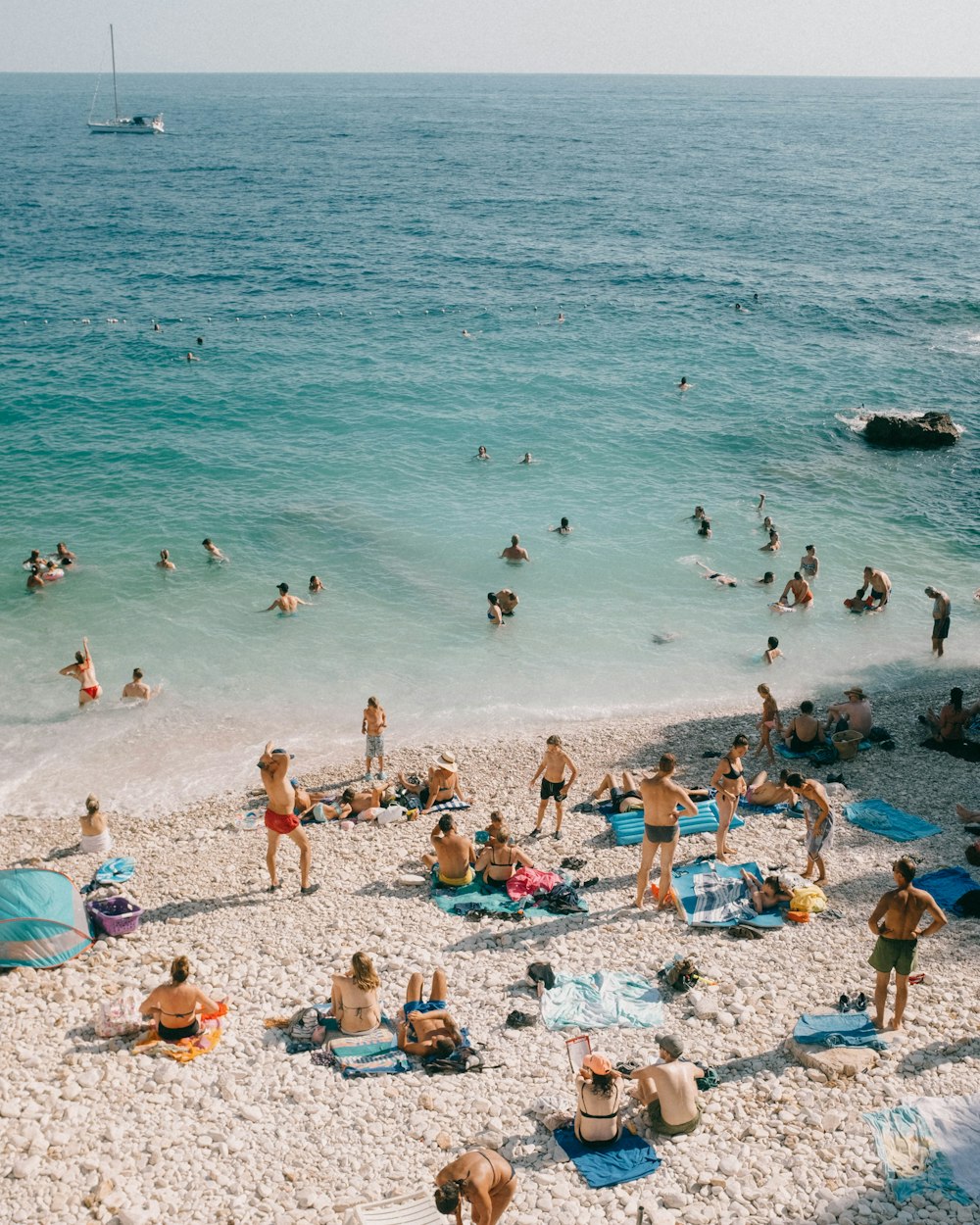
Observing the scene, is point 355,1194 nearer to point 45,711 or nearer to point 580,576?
point 45,711

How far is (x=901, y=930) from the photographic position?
1027 cm

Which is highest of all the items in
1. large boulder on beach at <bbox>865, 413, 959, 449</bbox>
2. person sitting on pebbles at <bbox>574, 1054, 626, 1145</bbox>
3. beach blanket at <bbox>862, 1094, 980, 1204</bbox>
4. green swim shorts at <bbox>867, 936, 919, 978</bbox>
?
large boulder on beach at <bbox>865, 413, 959, 449</bbox>

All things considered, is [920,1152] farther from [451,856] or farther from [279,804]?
[279,804]

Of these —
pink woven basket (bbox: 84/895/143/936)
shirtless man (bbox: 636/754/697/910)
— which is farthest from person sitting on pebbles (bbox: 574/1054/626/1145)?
pink woven basket (bbox: 84/895/143/936)

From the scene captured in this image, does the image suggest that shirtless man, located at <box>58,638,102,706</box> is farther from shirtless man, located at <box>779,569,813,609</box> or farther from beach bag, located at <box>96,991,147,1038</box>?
shirtless man, located at <box>779,569,813,609</box>

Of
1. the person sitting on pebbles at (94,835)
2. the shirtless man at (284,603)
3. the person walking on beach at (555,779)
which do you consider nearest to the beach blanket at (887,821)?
the person walking on beach at (555,779)

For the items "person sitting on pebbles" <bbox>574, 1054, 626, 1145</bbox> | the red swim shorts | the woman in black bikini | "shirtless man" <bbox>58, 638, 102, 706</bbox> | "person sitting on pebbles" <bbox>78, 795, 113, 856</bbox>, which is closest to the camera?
"person sitting on pebbles" <bbox>574, 1054, 626, 1145</bbox>

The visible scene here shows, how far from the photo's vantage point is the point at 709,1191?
8.66 meters

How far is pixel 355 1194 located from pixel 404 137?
136209mm

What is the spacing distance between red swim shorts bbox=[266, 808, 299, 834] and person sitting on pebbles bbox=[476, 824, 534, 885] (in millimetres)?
2553

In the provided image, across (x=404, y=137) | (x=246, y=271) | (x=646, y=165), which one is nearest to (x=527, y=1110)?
(x=246, y=271)

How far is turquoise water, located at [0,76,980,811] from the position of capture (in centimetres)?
2166

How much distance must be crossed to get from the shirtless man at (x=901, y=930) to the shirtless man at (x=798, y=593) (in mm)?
14582

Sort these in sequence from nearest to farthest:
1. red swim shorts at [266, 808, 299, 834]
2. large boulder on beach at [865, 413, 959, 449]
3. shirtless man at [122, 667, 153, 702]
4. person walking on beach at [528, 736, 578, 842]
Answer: red swim shorts at [266, 808, 299, 834] → person walking on beach at [528, 736, 578, 842] → shirtless man at [122, 667, 153, 702] → large boulder on beach at [865, 413, 959, 449]
